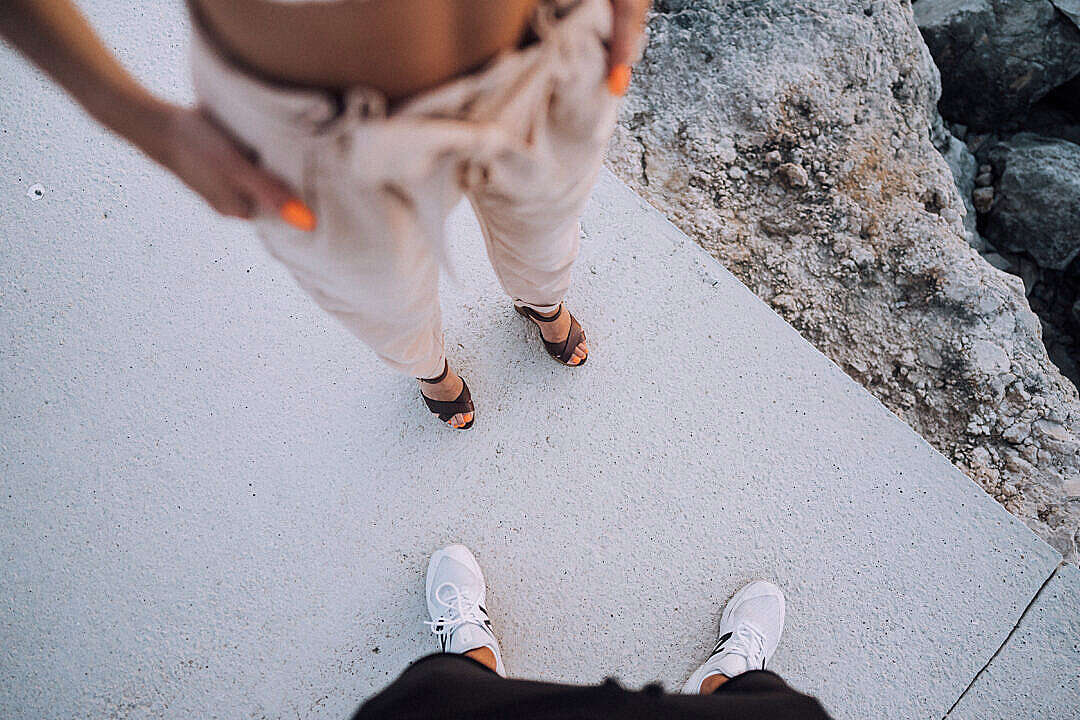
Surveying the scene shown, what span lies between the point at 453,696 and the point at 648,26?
1.57 metres

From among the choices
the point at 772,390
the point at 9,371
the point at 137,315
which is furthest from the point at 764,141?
the point at 9,371

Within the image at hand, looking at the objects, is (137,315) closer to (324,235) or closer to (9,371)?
(9,371)

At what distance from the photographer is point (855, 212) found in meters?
1.32

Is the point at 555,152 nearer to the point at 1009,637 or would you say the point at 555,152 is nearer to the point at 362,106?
the point at 362,106

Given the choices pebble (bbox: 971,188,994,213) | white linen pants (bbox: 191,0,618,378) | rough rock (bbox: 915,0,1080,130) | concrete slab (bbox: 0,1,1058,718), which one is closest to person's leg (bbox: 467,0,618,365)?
white linen pants (bbox: 191,0,618,378)

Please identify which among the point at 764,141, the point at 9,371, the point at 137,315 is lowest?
the point at 9,371

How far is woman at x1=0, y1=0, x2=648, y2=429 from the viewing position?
38 centimetres

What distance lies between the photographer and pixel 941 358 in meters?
1.24

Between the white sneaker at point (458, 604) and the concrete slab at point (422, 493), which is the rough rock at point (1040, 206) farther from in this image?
the white sneaker at point (458, 604)

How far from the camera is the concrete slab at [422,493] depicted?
1.08 metres

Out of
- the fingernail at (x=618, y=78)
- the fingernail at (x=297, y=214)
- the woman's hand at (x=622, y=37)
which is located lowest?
Answer: the fingernail at (x=297, y=214)

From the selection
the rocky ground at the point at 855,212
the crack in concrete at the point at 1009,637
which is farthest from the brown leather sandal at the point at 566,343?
the crack in concrete at the point at 1009,637

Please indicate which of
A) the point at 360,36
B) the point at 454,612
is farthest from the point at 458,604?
the point at 360,36

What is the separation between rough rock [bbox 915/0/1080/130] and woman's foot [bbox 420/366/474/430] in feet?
6.47
